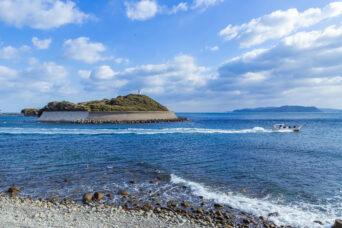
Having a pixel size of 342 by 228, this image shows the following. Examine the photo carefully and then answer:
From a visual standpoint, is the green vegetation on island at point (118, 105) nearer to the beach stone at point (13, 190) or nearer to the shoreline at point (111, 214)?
the beach stone at point (13, 190)

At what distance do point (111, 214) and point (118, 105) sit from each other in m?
96.0

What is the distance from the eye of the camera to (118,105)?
331 ft

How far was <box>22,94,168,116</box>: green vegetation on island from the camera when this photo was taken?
82.4 m

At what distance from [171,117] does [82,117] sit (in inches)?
1498

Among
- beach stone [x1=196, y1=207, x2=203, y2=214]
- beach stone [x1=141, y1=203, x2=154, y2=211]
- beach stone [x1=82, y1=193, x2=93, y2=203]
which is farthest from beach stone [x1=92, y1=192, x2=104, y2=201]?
beach stone [x1=196, y1=207, x2=203, y2=214]

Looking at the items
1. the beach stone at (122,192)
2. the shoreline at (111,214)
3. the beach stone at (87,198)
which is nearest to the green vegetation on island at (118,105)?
the beach stone at (122,192)

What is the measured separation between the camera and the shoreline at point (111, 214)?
285 inches

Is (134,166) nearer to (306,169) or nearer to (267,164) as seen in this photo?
(267,164)

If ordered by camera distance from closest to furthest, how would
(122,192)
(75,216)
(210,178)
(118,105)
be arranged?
1. (75,216)
2. (122,192)
3. (210,178)
4. (118,105)

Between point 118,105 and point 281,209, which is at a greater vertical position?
→ point 118,105

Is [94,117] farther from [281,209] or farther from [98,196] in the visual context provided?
[281,209]

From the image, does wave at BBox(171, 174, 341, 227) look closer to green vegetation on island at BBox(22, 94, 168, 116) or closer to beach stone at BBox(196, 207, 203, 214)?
beach stone at BBox(196, 207, 203, 214)

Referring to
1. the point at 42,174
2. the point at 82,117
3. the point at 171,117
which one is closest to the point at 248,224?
the point at 42,174

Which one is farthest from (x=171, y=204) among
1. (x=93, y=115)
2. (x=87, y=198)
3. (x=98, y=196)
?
(x=93, y=115)
